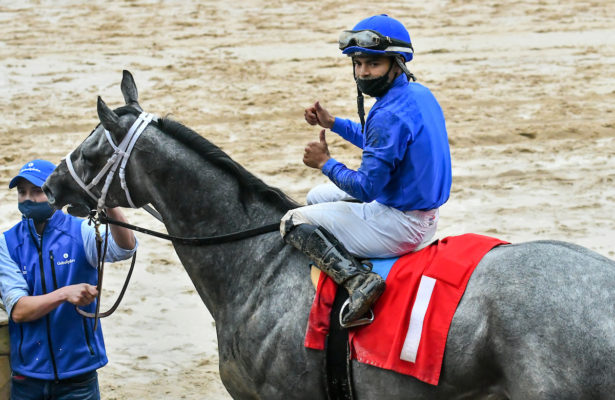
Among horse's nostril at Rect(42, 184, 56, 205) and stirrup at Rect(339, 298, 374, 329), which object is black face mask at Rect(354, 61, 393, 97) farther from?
horse's nostril at Rect(42, 184, 56, 205)

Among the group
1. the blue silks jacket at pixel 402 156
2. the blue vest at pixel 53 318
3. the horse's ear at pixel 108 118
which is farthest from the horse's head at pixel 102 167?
the blue silks jacket at pixel 402 156

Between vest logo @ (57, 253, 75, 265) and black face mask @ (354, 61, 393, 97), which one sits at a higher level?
black face mask @ (354, 61, 393, 97)

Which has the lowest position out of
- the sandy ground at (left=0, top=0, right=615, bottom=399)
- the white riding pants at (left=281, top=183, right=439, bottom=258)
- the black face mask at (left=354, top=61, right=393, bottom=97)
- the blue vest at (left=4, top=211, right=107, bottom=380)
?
the sandy ground at (left=0, top=0, right=615, bottom=399)

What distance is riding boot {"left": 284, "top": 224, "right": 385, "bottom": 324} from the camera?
167 inches

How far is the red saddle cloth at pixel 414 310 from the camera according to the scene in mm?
4113

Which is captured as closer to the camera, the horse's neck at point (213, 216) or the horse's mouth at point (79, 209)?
the horse's neck at point (213, 216)

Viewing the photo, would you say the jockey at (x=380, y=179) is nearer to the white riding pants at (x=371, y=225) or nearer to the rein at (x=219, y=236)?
the white riding pants at (x=371, y=225)

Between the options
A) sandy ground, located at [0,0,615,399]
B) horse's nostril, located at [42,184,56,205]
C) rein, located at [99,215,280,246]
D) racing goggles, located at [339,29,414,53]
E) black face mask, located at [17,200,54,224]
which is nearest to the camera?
racing goggles, located at [339,29,414,53]

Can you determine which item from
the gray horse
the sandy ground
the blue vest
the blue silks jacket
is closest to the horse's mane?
the gray horse

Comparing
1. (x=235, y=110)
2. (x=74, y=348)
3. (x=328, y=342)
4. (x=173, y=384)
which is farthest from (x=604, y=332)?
(x=235, y=110)

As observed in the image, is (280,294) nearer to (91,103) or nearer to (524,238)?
(524,238)

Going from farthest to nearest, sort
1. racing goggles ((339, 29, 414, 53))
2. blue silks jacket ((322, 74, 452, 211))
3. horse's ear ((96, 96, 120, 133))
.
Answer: horse's ear ((96, 96, 120, 133)) → racing goggles ((339, 29, 414, 53)) → blue silks jacket ((322, 74, 452, 211))

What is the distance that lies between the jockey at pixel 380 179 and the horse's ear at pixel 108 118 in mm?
1066

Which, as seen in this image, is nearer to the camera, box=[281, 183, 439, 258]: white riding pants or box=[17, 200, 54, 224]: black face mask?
box=[281, 183, 439, 258]: white riding pants
